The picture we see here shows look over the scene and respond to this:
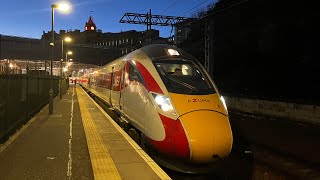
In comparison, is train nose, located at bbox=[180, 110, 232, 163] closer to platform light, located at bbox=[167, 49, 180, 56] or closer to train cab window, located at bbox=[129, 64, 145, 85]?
train cab window, located at bbox=[129, 64, 145, 85]

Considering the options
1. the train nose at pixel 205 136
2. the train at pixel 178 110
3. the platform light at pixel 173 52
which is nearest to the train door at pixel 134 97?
the train at pixel 178 110

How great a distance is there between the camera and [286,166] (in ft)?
36.0

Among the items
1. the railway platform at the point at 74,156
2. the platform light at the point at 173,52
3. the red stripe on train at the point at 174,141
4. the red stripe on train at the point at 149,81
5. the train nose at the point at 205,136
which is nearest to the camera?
the railway platform at the point at 74,156

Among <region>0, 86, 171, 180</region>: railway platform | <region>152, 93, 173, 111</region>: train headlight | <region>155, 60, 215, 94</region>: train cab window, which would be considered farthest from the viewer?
<region>155, 60, 215, 94</region>: train cab window

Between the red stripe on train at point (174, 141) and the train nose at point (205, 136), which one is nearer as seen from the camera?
the train nose at point (205, 136)

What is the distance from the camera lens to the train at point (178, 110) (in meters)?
7.86

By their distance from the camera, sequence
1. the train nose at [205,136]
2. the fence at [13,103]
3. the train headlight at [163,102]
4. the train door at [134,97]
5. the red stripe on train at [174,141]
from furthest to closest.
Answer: the fence at [13,103] < the train door at [134,97] < the train headlight at [163,102] < the red stripe on train at [174,141] < the train nose at [205,136]

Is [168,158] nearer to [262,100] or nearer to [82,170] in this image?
[82,170]

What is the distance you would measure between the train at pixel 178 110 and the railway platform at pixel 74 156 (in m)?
0.64

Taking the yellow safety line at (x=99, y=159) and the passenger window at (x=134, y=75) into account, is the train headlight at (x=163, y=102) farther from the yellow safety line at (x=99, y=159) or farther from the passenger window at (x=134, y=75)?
the yellow safety line at (x=99, y=159)

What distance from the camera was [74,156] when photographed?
8156 mm

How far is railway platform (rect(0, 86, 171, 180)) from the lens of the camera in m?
6.67

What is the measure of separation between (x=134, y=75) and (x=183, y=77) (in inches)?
79.9

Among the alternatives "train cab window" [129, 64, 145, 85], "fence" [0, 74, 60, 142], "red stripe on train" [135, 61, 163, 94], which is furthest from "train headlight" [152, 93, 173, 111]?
"fence" [0, 74, 60, 142]
